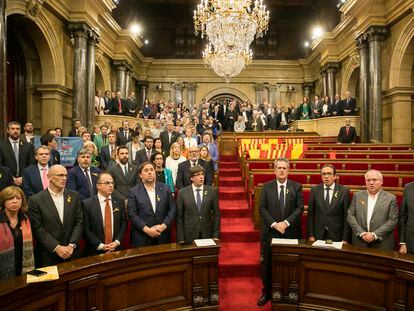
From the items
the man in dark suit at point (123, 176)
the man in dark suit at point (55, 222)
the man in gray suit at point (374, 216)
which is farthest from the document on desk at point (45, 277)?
the man in gray suit at point (374, 216)

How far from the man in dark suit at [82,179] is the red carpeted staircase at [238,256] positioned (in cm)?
151

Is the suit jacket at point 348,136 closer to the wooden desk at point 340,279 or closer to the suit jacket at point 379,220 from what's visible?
the suit jacket at point 379,220

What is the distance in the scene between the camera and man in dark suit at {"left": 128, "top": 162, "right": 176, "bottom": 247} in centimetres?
322

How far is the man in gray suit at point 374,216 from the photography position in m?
3.01

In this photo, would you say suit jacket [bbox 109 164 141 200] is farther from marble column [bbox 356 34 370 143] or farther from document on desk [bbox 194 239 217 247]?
marble column [bbox 356 34 370 143]

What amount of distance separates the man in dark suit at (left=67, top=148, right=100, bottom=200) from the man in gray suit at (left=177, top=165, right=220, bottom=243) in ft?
3.18

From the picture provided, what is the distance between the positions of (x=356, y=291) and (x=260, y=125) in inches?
381

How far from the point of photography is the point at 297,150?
8180 millimetres

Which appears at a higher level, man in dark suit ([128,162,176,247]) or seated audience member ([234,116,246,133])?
seated audience member ([234,116,246,133])

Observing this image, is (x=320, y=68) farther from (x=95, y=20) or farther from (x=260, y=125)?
(x=95, y=20)

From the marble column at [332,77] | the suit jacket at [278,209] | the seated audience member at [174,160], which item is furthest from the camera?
the marble column at [332,77]

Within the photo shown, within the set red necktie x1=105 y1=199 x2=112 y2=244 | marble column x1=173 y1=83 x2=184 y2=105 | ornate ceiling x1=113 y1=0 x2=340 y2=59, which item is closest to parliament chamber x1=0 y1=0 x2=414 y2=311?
red necktie x1=105 y1=199 x2=112 y2=244

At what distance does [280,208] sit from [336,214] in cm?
47

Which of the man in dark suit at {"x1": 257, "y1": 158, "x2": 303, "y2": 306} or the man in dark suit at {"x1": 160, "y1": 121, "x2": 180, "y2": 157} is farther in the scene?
the man in dark suit at {"x1": 160, "y1": 121, "x2": 180, "y2": 157}
